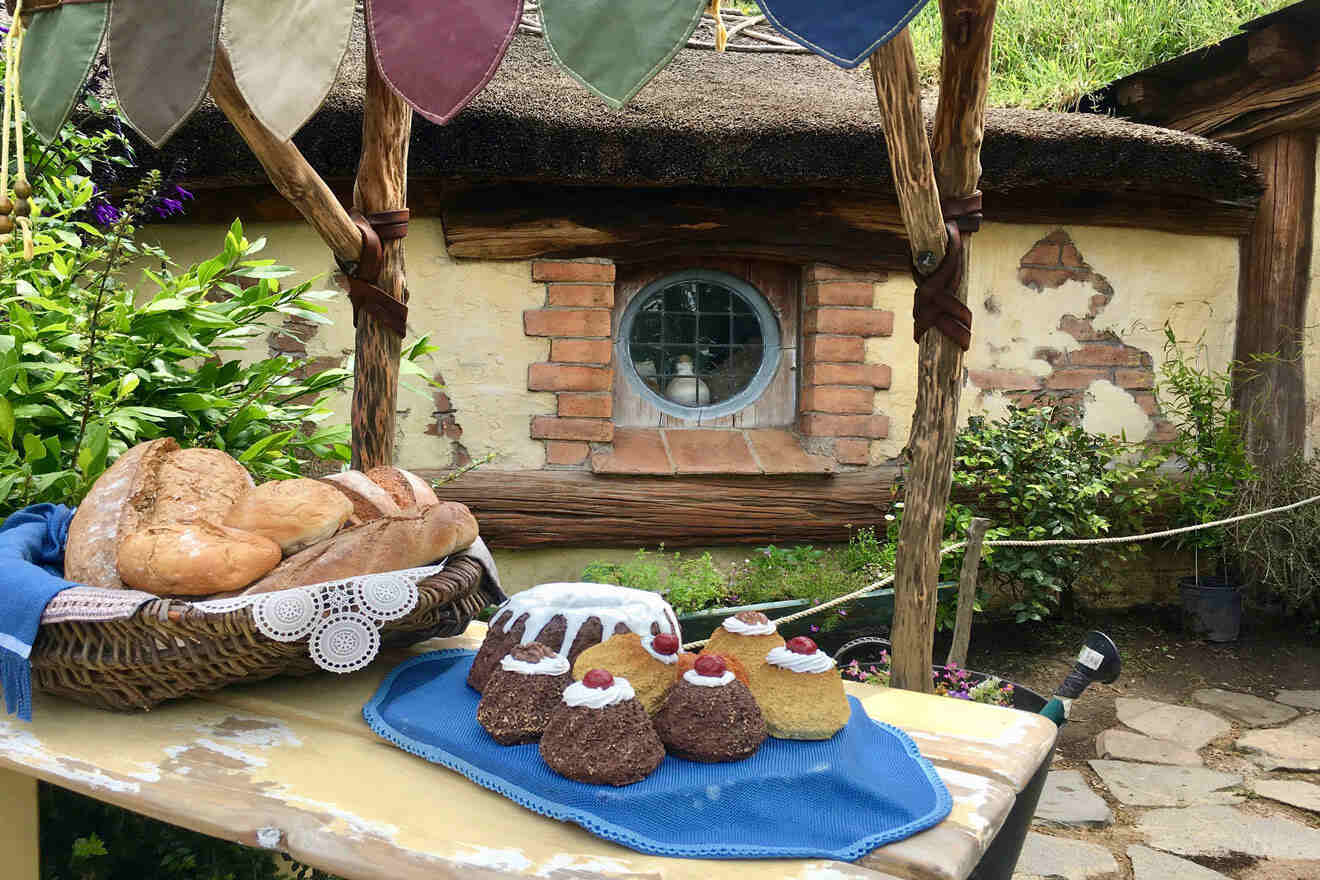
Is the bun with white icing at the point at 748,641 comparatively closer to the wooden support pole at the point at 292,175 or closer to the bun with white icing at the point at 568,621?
the bun with white icing at the point at 568,621

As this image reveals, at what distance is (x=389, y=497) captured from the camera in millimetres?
1426

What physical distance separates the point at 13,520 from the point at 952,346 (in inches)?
61.2

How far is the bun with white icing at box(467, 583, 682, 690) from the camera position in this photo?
123 cm

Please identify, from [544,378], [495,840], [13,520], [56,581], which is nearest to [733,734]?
[495,840]

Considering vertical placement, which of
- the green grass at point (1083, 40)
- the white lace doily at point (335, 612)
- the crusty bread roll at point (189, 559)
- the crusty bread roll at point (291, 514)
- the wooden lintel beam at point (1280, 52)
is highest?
the green grass at point (1083, 40)

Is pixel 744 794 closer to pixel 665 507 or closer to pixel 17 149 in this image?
pixel 17 149

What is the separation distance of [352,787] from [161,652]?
1.03ft

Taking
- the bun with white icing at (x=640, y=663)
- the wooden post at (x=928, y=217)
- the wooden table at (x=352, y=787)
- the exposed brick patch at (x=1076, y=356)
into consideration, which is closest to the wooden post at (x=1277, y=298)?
the exposed brick patch at (x=1076, y=356)

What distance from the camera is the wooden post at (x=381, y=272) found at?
183cm

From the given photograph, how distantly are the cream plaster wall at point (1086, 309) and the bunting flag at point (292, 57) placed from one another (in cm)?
292

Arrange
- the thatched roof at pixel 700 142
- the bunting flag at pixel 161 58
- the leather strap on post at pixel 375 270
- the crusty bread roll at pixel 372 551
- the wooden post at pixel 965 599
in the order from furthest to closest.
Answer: the thatched roof at pixel 700 142, the wooden post at pixel 965 599, the leather strap on post at pixel 375 270, the crusty bread roll at pixel 372 551, the bunting flag at pixel 161 58

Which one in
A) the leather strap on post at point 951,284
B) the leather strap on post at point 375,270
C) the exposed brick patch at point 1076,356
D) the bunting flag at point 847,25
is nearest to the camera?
the bunting flag at point 847,25

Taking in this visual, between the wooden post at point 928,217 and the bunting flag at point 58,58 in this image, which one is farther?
the wooden post at point 928,217

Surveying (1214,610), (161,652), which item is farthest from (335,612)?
(1214,610)
